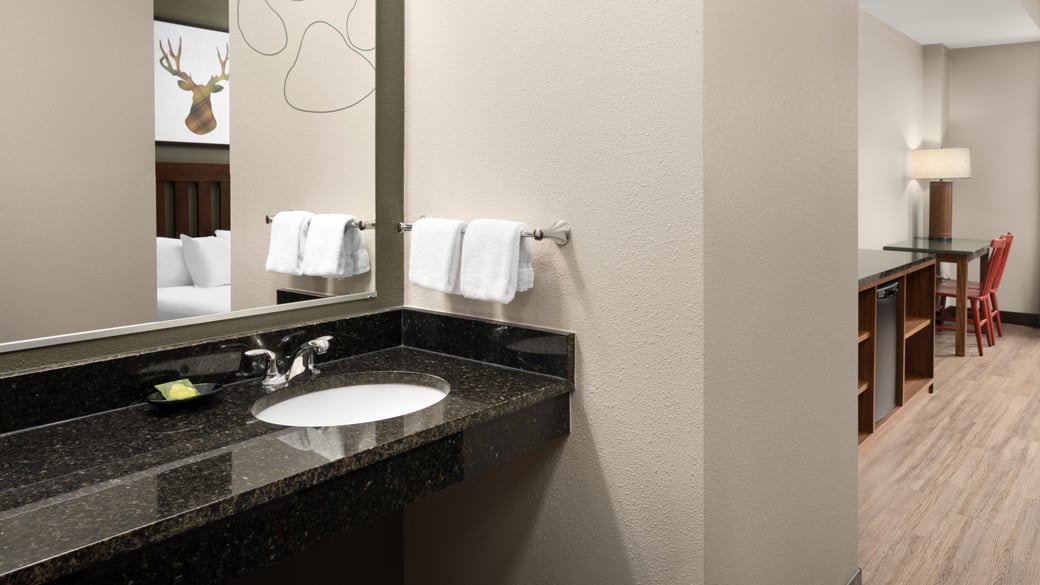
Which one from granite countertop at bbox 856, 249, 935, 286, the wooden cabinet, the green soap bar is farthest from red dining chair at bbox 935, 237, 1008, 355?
Answer: the green soap bar

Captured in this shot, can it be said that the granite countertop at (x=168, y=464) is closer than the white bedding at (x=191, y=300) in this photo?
Yes

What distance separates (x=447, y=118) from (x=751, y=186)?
0.64m

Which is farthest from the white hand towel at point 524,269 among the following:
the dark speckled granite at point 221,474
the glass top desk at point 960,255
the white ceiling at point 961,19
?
the white ceiling at point 961,19

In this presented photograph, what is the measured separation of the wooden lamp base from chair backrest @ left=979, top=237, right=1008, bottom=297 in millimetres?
639

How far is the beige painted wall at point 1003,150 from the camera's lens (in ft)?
19.6

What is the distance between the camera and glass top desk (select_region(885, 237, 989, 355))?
15.8 feet

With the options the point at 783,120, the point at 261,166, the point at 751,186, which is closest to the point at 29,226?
the point at 261,166

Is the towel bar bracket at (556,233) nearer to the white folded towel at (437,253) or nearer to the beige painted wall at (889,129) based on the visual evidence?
the white folded towel at (437,253)

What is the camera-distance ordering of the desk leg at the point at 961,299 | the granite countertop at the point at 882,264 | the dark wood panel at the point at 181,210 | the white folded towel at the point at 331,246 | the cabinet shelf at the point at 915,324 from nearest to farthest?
the dark wood panel at the point at 181,210 < the white folded towel at the point at 331,246 < the granite countertop at the point at 882,264 < the cabinet shelf at the point at 915,324 < the desk leg at the point at 961,299

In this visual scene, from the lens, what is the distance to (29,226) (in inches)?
48.6

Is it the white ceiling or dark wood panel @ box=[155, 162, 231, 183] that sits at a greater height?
the white ceiling

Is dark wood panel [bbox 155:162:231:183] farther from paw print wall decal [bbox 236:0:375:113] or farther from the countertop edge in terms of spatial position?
the countertop edge

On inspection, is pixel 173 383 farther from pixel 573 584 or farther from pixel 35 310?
pixel 573 584

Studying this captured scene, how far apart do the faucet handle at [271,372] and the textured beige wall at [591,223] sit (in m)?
0.39
